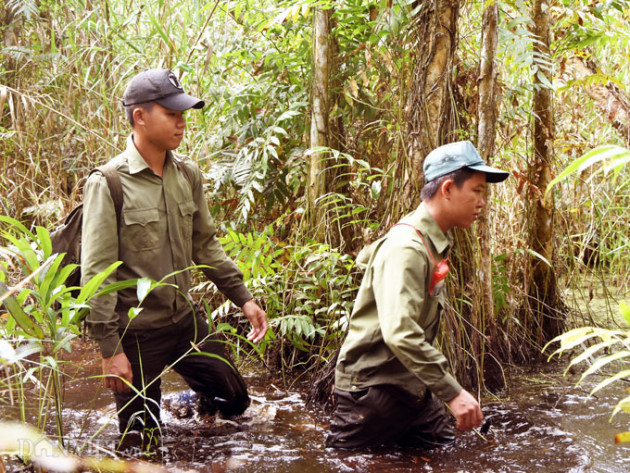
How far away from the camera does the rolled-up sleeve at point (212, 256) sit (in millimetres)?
4039

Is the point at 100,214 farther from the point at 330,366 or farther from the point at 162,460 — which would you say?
the point at 330,366

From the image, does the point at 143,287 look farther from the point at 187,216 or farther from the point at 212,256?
the point at 212,256

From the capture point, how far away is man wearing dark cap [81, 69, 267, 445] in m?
3.45

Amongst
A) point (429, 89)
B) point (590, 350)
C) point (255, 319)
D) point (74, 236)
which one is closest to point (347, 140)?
point (429, 89)

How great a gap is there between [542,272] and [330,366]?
87.8 inches

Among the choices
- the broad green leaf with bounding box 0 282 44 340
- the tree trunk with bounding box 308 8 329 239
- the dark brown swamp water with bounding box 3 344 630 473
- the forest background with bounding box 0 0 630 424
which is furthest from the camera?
the tree trunk with bounding box 308 8 329 239

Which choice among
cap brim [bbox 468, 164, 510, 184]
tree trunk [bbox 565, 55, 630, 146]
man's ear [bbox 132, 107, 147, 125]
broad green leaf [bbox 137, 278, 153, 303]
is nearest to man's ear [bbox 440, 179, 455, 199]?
cap brim [bbox 468, 164, 510, 184]

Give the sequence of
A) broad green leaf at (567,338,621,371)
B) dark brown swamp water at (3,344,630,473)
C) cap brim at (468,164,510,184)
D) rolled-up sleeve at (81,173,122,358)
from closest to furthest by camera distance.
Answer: broad green leaf at (567,338,621,371) < cap brim at (468,164,510,184) < rolled-up sleeve at (81,173,122,358) < dark brown swamp water at (3,344,630,473)

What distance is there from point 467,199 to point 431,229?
0.75 ft

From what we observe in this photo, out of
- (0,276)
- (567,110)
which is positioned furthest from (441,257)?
(567,110)

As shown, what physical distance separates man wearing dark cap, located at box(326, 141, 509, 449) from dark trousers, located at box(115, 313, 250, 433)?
768mm

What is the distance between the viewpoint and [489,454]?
12.1 ft

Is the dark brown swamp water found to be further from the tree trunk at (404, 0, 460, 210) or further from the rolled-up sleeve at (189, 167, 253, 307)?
the tree trunk at (404, 0, 460, 210)

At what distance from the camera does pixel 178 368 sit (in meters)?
4.04
